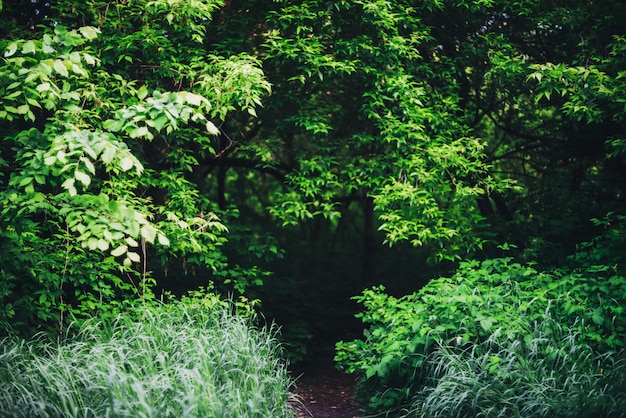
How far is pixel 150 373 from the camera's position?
4090 mm

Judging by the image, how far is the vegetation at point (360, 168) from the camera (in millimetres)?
4242

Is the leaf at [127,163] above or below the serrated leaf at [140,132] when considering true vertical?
below

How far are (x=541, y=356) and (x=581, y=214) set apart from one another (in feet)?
11.5

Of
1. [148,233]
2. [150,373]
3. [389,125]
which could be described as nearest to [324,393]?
[150,373]

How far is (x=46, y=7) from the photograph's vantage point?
20.6 ft

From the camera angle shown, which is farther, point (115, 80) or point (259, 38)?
point (259, 38)

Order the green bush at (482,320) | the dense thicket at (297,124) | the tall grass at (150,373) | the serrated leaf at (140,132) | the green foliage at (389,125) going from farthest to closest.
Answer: the green foliage at (389,125), the dense thicket at (297,124), the green bush at (482,320), the tall grass at (150,373), the serrated leaf at (140,132)

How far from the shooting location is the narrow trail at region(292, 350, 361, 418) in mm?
6035

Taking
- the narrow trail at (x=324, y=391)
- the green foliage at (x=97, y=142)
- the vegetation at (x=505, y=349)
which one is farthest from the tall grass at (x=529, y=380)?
the green foliage at (x=97, y=142)

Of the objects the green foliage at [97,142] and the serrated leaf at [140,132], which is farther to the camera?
→ the green foliage at [97,142]

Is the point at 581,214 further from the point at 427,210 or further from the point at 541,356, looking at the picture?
the point at 541,356

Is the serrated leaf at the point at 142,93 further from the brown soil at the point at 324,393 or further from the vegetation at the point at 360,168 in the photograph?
the brown soil at the point at 324,393

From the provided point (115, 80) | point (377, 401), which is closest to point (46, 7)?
point (115, 80)

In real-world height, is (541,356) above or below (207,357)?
above
